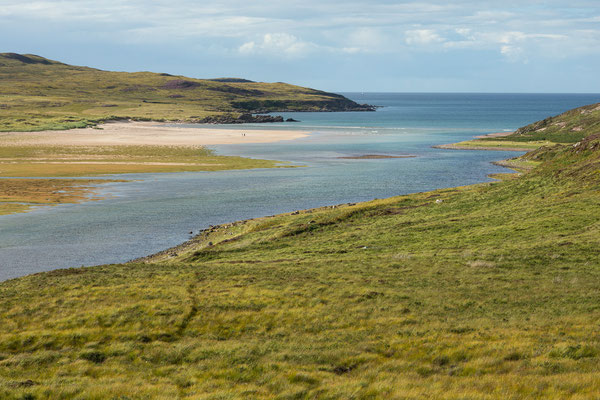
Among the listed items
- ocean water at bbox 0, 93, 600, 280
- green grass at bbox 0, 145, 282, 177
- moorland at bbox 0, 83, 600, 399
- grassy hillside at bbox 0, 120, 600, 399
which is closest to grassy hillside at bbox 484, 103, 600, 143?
ocean water at bbox 0, 93, 600, 280

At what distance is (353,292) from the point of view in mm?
31453

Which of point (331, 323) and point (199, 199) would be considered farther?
point (199, 199)

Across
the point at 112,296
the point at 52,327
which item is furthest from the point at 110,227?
the point at 52,327

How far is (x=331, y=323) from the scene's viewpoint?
88.7ft

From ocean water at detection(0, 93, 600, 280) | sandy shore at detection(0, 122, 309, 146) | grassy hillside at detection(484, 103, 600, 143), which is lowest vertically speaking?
ocean water at detection(0, 93, 600, 280)

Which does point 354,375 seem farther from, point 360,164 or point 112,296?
point 360,164

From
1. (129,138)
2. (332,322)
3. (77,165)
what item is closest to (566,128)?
(129,138)

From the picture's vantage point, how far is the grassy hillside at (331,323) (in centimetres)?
1994

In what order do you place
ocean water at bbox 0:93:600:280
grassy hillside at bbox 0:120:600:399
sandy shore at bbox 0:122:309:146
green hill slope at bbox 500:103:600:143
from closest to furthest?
grassy hillside at bbox 0:120:600:399 < ocean water at bbox 0:93:600:280 < green hill slope at bbox 500:103:600:143 < sandy shore at bbox 0:122:309:146

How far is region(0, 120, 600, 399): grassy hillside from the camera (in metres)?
19.9

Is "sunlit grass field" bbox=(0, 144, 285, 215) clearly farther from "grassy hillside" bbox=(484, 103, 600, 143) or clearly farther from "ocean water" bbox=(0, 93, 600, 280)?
"grassy hillside" bbox=(484, 103, 600, 143)

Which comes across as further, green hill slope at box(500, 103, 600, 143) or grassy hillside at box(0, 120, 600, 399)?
green hill slope at box(500, 103, 600, 143)

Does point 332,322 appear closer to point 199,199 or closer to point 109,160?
point 199,199

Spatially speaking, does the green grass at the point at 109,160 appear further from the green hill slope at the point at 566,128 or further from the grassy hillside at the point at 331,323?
the green hill slope at the point at 566,128
